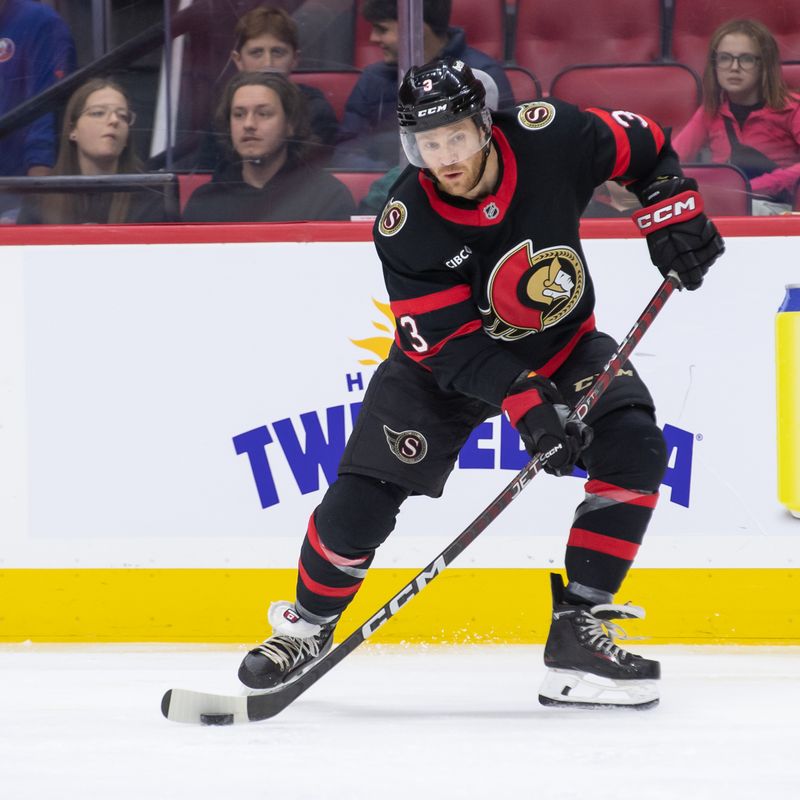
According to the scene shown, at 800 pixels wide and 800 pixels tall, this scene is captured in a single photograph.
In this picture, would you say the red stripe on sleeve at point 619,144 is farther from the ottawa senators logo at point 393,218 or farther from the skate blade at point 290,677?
the skate blade at point 290,677

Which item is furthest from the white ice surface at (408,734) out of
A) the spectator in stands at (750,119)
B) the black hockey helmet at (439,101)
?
the spectator in stands at (750,119)

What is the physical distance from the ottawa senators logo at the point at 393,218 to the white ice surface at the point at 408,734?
774mm

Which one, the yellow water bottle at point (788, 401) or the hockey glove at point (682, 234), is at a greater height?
the hockey glove at point (682, 234)

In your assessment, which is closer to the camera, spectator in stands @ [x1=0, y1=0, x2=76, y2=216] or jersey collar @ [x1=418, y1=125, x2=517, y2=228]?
jersey collar @ [x1=418, y1=125, x2=517, y2=228]

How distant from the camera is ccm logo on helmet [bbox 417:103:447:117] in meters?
1.92

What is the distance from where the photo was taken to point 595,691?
2100 mm

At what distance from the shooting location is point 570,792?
1.59 meters

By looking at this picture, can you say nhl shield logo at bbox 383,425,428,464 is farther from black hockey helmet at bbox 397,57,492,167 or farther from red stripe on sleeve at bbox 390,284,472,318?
black hockey helmet at bbox 397,57,492,167

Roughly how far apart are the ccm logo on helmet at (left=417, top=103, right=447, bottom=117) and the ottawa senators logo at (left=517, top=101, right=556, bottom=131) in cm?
23

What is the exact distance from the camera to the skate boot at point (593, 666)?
2090 millimetres

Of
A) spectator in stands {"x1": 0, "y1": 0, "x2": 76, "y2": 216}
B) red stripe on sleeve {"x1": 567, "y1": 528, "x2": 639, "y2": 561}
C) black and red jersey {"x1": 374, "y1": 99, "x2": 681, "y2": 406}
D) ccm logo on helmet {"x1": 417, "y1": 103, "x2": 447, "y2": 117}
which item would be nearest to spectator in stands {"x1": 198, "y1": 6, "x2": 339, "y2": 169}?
spectator in stands {"x1": 0, "y1": 0, "x2": 76, "y2": 216}

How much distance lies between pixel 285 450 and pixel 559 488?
0.57 meters

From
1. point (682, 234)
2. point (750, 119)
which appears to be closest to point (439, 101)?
point (682, 234)

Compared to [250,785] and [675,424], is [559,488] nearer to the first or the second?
[675,424]
